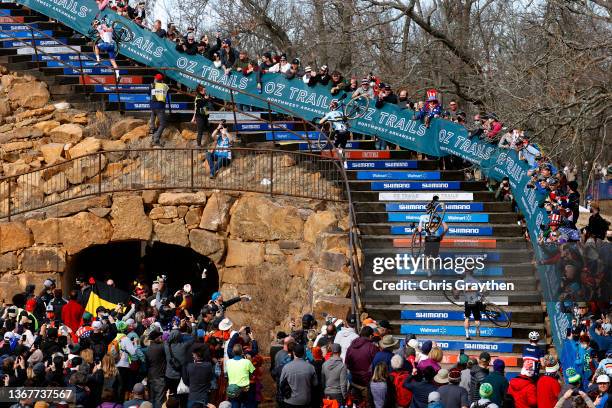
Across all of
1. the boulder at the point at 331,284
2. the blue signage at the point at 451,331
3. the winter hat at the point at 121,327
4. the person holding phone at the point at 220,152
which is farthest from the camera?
the person holding phone at the point at 220,152

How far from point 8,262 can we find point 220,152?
16.3 feet

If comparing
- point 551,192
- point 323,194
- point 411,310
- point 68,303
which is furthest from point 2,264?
point 551,192

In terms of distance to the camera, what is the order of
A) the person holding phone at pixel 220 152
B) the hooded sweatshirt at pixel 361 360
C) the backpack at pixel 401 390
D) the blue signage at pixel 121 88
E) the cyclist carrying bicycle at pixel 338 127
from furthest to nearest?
the blue signage at pixel 121 88, the cyclist carrying bicycle at pixel 338 127, the person holding phone at pixel 220 152, the hooded sweatshirt at pixel 361 360, the backpack at pixel 401 390

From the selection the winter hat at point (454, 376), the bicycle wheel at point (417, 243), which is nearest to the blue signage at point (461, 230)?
the bicycle wheel at point (417, 243)

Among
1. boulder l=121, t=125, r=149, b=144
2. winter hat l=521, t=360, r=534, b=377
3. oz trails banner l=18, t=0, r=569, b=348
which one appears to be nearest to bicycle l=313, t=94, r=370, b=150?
oz trails banner l=18, t=0, r=569, b=348

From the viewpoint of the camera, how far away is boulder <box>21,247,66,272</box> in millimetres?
26781

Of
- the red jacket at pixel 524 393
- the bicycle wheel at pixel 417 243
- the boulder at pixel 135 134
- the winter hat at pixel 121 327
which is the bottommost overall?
the red jacket at pixel 524 393

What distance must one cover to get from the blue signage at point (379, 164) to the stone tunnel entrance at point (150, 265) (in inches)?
181

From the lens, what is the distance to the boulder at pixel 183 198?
26828mm

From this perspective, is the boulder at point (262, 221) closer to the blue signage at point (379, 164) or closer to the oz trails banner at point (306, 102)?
the blue signage at point (379, 164)

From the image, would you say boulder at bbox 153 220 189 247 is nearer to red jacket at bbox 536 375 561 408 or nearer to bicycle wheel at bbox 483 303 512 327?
bicycle wheel at bbox 483 303 512 327

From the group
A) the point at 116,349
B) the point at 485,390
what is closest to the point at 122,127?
the point at 116,349

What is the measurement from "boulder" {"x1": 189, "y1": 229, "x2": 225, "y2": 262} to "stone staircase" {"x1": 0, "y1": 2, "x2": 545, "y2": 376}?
9.04 feet

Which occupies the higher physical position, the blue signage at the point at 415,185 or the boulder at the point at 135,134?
the boulder at the point at 135,134
